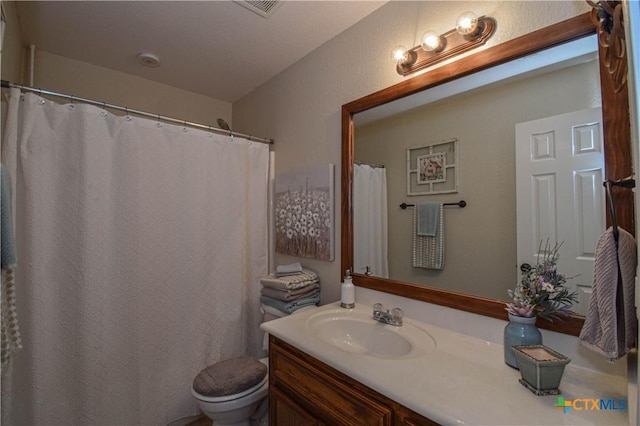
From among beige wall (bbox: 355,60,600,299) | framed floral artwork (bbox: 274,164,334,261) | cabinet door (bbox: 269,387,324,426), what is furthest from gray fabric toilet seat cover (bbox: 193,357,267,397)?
beige wall (bbox: 355,60,600,299)

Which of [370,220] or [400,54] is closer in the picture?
[400,54]

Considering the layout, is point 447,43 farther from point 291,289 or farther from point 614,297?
point 291,289

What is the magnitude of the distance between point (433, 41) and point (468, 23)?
14 cm

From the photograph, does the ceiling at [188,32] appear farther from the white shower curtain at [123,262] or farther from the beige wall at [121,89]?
the white shower curtain at [123,262]

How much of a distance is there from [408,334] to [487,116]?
917 millimetres

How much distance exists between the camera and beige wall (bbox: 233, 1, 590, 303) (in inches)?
40.3

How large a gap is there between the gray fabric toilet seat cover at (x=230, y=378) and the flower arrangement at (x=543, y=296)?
48.2 inches

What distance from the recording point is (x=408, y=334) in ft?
3.63

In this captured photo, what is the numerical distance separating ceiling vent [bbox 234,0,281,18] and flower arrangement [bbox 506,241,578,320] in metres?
1.65

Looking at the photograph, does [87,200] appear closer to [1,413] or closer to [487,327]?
[1,413]

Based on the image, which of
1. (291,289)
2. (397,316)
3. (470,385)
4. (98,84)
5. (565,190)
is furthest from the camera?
(98,84)

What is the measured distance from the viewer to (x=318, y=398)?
962 millimetres

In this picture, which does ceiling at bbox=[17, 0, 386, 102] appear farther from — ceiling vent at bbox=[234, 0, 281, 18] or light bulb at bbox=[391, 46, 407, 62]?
light bulb at bbox=[391, 46, 407, 62]

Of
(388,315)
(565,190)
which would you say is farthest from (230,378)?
(565,190)
